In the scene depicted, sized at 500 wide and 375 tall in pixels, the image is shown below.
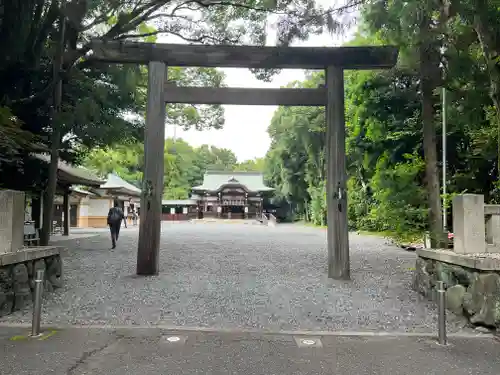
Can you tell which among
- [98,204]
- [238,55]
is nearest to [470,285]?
[238,55]

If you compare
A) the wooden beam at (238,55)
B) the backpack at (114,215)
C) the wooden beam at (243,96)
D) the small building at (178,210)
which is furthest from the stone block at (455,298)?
the small building at (178,210)

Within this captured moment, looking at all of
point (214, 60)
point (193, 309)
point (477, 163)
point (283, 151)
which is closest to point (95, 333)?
point (193, 309)

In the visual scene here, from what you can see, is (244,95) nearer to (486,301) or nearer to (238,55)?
(238,55)

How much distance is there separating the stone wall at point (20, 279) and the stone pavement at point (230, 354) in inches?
26.7

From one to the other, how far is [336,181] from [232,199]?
118ft

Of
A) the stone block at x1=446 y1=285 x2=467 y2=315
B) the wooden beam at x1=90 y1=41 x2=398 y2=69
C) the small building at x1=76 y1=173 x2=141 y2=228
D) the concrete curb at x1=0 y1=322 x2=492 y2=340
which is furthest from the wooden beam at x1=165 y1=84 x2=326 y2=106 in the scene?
the small building at x1=76 y1=173 x2=141 y2=228

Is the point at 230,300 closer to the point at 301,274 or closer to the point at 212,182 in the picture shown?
the point at 301,274

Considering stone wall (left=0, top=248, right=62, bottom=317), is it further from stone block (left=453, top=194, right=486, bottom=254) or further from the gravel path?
stone block (left=453, top=194, right=486, bottom=254)

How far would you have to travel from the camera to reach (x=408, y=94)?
10.5m

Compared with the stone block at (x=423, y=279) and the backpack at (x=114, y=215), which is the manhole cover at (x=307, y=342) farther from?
the backpack at (x=114, y=215)

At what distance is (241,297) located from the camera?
590cm

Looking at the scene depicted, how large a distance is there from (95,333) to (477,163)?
10.5 meters

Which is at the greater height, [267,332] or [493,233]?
[493,233]

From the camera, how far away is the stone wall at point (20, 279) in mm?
4815
